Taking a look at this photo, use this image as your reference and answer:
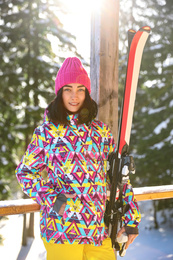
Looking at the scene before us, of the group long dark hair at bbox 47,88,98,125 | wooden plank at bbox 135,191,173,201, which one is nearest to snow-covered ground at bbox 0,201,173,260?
wooden plank at bbox 135,191,173,201

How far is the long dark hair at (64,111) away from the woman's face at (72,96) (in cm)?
2

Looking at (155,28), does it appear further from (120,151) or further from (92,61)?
(120,151)

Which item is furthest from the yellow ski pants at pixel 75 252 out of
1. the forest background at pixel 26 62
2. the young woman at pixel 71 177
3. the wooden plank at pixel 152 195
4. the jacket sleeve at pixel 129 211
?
the forest background at pixel 26 62

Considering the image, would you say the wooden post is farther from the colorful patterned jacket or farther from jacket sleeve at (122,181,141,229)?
jacket sleeve at (122,181,141,229)

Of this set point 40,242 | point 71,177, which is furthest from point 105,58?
point 40,242

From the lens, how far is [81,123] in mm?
1695

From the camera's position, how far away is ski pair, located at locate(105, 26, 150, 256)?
1667 mm

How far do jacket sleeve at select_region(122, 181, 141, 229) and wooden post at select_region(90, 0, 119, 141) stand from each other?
1.98 ft

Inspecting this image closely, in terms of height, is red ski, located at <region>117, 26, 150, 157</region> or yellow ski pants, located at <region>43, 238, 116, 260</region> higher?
red ski, located at <region>117, 26, 150, 157</region>

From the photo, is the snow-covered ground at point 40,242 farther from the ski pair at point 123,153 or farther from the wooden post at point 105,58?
the ski pair at point 123,153

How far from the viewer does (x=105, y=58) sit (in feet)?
6.98

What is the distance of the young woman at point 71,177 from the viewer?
5.03 ft

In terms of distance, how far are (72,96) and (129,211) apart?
2.36 feet

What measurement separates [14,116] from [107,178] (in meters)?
5.53
